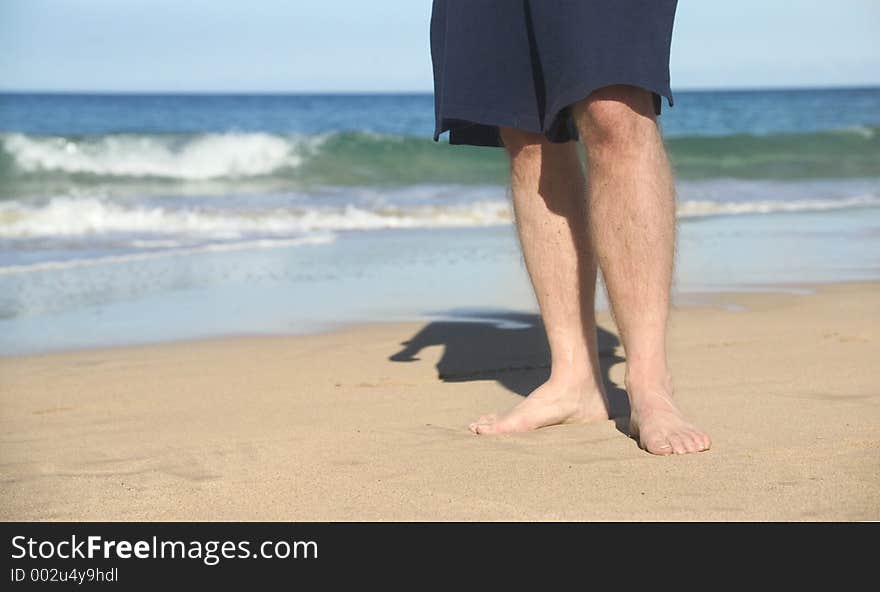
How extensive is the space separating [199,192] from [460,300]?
8.18 metres

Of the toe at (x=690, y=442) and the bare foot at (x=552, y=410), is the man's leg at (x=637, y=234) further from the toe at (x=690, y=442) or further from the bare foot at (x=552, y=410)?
the bare foot at (x=552, y=410)

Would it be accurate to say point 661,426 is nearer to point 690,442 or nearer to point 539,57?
point 690,442

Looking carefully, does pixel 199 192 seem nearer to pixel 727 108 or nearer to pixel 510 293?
pixel 510 293

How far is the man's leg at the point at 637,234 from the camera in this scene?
2125 mm

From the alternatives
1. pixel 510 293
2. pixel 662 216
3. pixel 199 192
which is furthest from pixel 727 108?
pixel 662 216

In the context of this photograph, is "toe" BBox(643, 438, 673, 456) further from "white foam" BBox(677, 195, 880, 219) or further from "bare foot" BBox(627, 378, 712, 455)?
"white foam" BBox(677, 195, 880, 219)

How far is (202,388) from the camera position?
3.12m

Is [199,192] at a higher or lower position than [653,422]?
lower

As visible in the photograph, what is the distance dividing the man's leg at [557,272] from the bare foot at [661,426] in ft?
0.62

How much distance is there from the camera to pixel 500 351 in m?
3.52

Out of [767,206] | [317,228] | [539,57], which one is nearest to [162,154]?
[317,228]

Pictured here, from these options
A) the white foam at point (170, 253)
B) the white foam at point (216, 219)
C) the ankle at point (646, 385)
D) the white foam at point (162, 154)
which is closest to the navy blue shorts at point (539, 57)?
the ankle at point (646, 385)

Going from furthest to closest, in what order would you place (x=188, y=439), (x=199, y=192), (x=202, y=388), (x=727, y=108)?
(x=727, y=108) < (x=199, y=192) < (x=202, y=388) < (x=188, y=439)

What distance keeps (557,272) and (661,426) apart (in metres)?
0.42
